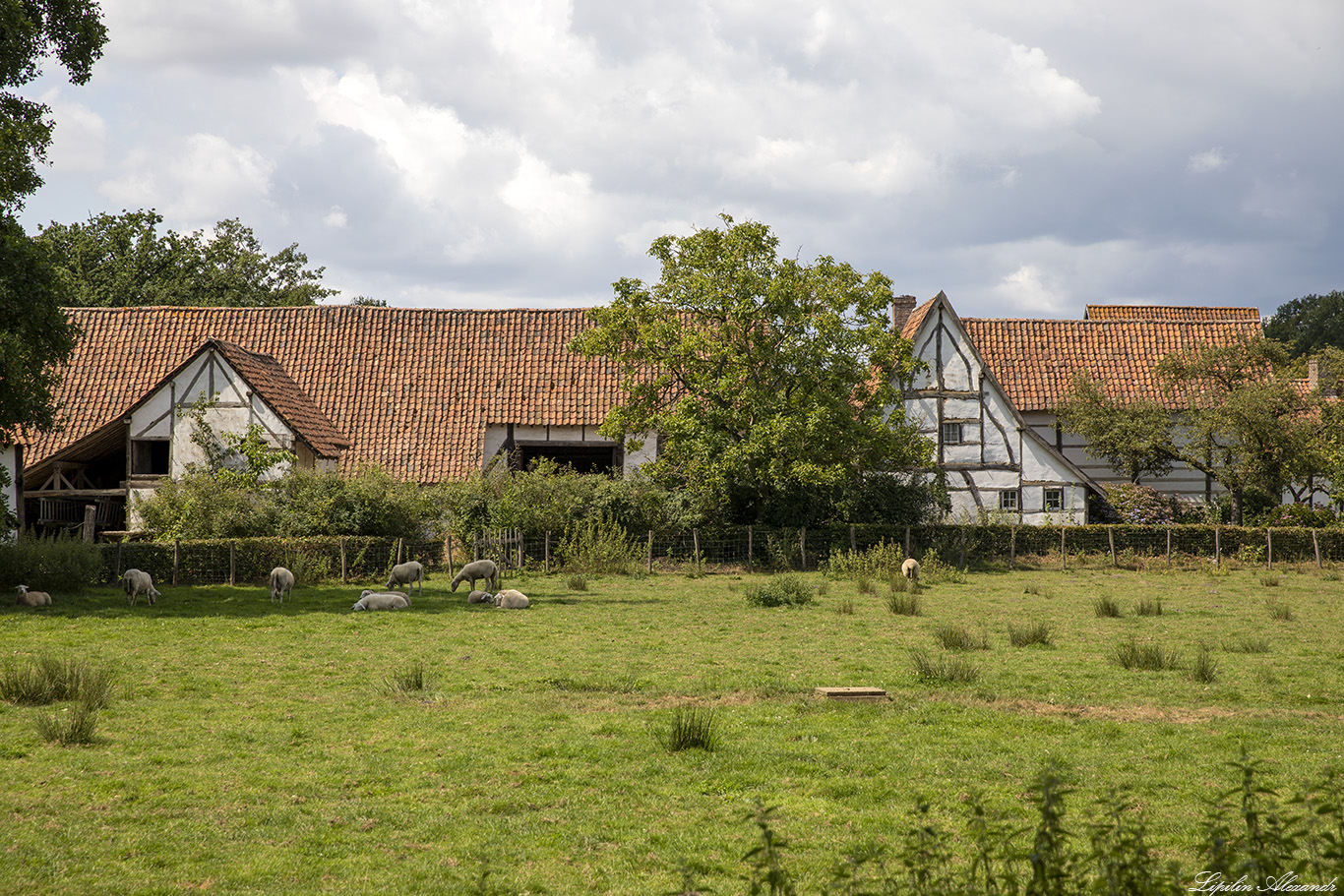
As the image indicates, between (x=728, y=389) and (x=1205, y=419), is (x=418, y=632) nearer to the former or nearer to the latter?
(x=728, y=389)

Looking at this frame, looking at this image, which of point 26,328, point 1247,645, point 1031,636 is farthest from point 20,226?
point 1247,645

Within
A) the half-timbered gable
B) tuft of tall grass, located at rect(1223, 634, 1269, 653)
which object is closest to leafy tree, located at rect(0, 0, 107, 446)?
tuft of tall grass, located at rect(1223, 634, 1269, 653)

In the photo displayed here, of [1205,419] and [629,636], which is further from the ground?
[1205,419]

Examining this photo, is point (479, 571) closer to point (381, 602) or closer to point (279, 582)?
point (381, 602)

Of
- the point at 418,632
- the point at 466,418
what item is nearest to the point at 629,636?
the point at 418,632

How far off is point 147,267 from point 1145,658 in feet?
155

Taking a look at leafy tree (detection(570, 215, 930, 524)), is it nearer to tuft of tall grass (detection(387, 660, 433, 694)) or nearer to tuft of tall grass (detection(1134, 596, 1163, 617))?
tuft of tall grass (detection(1134, 596, 1163, 617))

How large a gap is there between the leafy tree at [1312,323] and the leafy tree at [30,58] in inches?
3541

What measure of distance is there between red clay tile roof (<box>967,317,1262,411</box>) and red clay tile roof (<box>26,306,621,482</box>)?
14822 millimetres

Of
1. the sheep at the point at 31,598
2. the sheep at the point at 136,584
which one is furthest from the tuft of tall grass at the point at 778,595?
the sheep at the point at 31,598

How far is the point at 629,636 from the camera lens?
53.0ft

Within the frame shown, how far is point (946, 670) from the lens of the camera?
12375 mm

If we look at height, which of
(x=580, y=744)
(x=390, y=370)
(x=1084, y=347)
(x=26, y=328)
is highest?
(x=1084, y=347)

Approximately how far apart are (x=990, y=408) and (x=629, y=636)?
22773 millimetres
